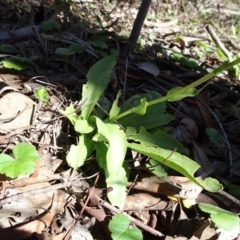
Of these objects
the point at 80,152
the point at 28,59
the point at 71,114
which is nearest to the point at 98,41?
the point at 28,59

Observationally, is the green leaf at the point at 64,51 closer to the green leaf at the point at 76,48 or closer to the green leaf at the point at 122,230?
the green leaf at the point at 76,48

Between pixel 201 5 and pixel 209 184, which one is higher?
pixel 201 5

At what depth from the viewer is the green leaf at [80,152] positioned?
1663 millimetres

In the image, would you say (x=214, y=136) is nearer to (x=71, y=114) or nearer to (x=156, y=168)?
(x=156, y=168)

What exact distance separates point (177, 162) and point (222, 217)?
238 mm

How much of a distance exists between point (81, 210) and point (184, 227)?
0.36 m

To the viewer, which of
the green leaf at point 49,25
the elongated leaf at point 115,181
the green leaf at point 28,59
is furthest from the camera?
the green leaf at point 49,25

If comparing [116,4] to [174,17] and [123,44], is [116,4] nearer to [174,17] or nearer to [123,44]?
[174,17]

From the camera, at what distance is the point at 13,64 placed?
2.08m

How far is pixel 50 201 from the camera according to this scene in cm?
160

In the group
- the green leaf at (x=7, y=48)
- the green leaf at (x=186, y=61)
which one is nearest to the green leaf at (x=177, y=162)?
the green leaf at (x=7, y=48)

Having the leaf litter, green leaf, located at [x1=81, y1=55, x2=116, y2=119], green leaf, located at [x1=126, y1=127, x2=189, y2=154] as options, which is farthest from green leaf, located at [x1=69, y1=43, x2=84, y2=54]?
green leaf, located at [x1=126, y1=127, x2=189, y2=154]

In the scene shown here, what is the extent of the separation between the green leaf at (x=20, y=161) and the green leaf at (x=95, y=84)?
28 cm

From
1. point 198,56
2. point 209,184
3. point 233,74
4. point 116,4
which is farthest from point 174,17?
point 209,184
